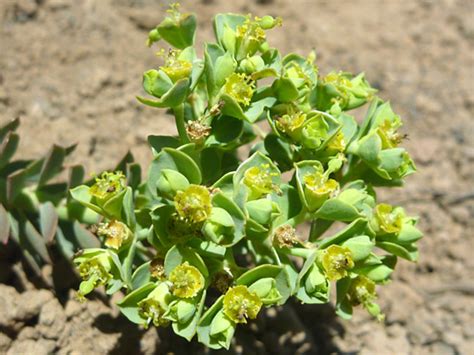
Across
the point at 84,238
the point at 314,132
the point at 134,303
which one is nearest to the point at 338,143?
the point at 314,132

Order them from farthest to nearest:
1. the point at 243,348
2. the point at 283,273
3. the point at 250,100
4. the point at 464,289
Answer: the point at 464,289 < the point at 243,348 < the point at 250,100 < the point at 283,273

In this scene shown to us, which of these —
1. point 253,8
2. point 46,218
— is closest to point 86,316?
point 46,218

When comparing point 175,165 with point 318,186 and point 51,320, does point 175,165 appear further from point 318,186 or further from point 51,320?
point 51,320

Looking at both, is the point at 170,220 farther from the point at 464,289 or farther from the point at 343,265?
the point at 464,289

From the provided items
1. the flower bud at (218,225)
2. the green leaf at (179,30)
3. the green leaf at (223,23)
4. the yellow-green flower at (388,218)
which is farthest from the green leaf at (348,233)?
the green leaf at (179,30)

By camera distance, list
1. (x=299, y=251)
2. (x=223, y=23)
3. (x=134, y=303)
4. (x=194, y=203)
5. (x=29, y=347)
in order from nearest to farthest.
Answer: (x=194, y=203)
(x=134, y=303)
(x=299, y=251)
(x=223, y=23)
(x=29, y=347)
